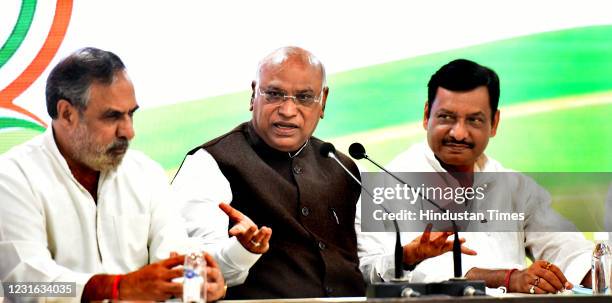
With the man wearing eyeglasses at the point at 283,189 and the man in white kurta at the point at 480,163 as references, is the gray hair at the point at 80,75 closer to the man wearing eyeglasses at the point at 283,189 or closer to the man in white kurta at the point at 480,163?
the man wearing eyeglasses at the point at 283,189

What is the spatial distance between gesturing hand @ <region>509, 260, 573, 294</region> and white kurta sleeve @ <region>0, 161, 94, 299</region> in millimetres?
2041

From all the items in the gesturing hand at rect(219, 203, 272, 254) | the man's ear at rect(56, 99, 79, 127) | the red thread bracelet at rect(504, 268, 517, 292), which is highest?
the man's ear at rect(56, 99, 79, 127)

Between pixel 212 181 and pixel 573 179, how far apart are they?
6.27 ft

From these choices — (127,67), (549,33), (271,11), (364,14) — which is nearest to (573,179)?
(549,33)

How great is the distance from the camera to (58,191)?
13.8 ft

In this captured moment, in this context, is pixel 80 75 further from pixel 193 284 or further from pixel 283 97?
pixel 193 284

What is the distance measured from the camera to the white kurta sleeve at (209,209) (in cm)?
438

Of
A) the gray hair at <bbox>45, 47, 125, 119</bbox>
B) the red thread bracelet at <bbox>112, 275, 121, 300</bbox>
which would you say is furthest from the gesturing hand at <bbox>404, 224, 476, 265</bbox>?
the gray hair at <bbox>45, 47, 125, 119</bbox>

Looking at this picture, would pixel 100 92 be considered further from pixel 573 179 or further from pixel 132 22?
pixel 573 179

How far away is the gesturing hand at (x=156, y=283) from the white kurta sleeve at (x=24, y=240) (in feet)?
0.73

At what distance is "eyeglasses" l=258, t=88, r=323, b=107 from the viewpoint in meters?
4.79

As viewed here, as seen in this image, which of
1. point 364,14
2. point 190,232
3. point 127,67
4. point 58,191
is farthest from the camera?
point 364,14

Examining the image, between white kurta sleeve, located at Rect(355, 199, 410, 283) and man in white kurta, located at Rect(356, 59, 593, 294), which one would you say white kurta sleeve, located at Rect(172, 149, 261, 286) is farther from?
man in white kurta, located at Rect(356, 59, 593, 294)

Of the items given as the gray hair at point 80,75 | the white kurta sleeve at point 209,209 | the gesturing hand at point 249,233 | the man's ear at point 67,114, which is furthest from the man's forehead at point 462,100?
the man's ear at point 67,114
